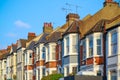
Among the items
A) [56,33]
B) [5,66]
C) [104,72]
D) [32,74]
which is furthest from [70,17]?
[5,66]

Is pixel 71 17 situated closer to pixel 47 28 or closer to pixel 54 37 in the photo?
pixel 54 37

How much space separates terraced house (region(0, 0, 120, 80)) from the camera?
1492 inches

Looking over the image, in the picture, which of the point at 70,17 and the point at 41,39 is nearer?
the point at 70,17

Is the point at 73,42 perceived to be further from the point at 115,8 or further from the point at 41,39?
the point at 41,39

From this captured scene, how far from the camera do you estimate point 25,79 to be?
63312mm

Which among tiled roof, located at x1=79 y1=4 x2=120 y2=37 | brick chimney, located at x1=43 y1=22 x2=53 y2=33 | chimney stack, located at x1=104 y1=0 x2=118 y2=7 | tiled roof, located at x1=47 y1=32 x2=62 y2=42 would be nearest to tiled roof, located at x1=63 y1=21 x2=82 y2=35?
tiled roof, located at x1=79 y1=4 x2=120 y2=37

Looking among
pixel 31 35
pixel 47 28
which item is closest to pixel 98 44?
pixel 47 28

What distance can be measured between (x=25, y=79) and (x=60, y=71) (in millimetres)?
14415

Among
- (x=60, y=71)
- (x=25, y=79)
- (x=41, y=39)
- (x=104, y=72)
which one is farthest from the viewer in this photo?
(x=25, y=79)

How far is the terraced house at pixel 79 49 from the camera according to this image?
124 ft

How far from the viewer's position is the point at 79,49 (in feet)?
150

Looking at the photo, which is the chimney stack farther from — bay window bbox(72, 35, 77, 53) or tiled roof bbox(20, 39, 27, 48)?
tiled roof bbox(20, 39, 27, 48)

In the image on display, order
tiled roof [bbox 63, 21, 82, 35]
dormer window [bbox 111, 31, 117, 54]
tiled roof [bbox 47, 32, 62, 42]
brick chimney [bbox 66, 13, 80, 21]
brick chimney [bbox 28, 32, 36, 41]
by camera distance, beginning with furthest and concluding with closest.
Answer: brick chimney [bbox 28, 32, 36, 41]
brick chimney [bbox 66, 13, 80, 21]
tiled roof [bbox 47, 32, 62, 42]
tiled roof [bbox 63, 21, 82, 35]
dormer window [bbox 111, 31, 117, 54]

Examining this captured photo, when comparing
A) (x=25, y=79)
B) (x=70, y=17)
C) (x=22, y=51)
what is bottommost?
(x=25, y=79)
